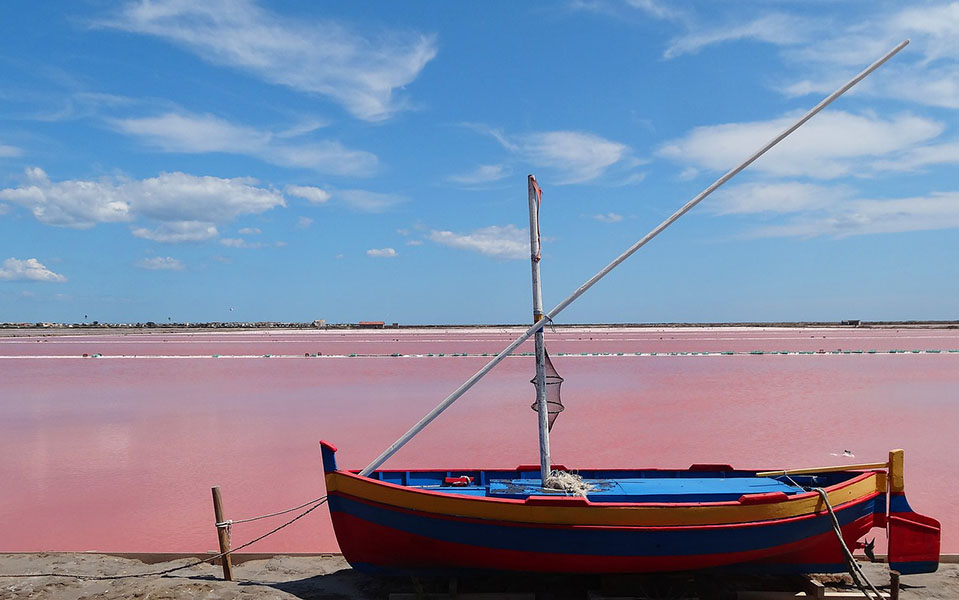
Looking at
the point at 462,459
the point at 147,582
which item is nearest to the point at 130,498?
the point at 147,582

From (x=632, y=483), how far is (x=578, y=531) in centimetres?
179

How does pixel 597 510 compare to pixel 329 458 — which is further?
pixel 329 458

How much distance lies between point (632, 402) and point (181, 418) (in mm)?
14613

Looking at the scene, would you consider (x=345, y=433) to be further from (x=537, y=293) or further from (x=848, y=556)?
(x=848, y=556)

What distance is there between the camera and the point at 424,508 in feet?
22.8

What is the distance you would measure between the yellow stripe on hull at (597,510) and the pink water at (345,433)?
116 inches

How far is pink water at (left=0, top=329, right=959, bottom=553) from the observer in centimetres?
1080

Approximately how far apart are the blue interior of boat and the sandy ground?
965mm

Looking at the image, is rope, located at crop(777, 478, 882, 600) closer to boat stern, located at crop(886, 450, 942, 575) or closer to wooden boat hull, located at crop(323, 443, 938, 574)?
wooden boat hull, located at crop(323, 443, 938, 574)

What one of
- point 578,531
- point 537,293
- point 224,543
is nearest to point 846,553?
point 578,531

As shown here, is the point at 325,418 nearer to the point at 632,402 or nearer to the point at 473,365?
the point at 632,402

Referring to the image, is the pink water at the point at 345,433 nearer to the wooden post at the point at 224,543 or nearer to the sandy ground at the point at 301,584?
the sandy ground at the point at 301,584

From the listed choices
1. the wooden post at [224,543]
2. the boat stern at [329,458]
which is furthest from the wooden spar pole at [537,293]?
the wooden post at [224,543]

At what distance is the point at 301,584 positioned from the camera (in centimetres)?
768
